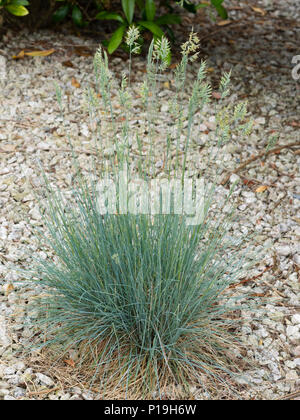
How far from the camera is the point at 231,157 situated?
2953 mm

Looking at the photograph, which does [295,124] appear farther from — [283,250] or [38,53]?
[38,53]

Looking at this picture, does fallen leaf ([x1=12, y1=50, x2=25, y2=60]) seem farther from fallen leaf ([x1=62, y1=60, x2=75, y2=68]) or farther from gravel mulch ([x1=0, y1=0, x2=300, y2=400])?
fallen leaf ([x1=62, y1=60, x2=75, y2=68])

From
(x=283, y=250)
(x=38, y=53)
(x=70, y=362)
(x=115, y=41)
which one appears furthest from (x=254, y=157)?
(x=38, y=53)

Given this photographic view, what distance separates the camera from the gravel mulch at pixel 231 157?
6.11ft

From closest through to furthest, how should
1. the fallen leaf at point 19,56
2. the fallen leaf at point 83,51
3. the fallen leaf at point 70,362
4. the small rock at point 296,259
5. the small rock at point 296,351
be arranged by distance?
the fallen leaf at point 70,362 → the small rock at point 296,351 → the small rock at point 296,259 → the fallen leaf at point 19,56 → the fallen leaf at point 83,51

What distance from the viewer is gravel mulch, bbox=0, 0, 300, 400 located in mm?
1861

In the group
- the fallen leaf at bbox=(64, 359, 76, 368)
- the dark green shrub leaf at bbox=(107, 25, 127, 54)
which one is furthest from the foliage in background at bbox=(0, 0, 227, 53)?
the fallen leaf at bbox=(64, 359, 76, 368)

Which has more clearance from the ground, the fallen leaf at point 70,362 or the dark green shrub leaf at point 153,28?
the dark green shrub leaf at point 153,28

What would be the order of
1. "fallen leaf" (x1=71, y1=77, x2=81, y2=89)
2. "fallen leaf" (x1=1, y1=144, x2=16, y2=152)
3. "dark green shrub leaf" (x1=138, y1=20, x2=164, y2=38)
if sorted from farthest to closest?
"fallen leaf" (x1=71, y1=77, x2=81, y2=89) < "dark green shrub leaf" (x1=138, y1=20, x2=164, y2=38) < "fallen leaf" (x1=1, y1=144, x2=16, y2=152)

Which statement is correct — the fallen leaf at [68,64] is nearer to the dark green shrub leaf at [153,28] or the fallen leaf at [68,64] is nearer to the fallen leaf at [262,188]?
the dark green shrub leaf at [153,28]

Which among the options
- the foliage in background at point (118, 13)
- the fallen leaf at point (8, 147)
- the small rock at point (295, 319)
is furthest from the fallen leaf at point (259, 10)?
the small rock at point (295, 319)

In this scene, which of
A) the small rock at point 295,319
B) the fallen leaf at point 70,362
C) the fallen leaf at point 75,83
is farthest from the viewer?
the fallen leaf at point 75,83
